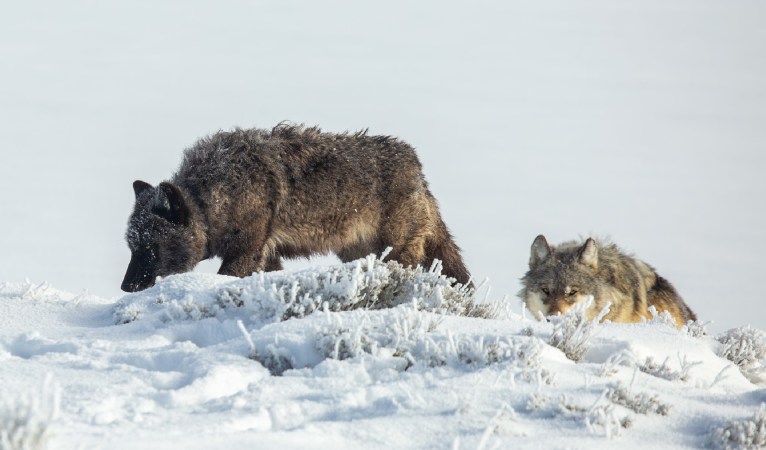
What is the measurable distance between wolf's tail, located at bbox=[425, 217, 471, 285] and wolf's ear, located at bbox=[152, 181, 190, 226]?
135 inches

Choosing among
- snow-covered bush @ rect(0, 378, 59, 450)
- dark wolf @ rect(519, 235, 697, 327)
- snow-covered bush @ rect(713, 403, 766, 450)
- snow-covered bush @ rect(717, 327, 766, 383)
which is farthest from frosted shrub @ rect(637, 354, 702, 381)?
dark wolf @ rect(519, 235, 697, 327)

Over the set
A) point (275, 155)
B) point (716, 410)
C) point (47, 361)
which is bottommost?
point (716, 410)

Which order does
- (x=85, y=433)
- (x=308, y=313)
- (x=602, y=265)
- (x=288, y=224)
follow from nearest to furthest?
(x=85, y=433)
(x=308, y=313)
(x=602, y=265)
(x=288, y=224)

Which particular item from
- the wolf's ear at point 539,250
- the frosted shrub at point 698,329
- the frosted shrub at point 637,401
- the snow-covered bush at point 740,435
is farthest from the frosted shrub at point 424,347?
the wolf's ear at point 539,250

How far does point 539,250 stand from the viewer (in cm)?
1209

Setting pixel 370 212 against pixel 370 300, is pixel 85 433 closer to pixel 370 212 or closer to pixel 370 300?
pixel 370 300

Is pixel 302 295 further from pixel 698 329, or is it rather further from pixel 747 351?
pixel 747 351

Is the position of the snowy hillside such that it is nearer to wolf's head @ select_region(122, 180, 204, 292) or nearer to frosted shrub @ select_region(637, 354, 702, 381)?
frosted shrub @ select_region(637, 354, 702, 381)

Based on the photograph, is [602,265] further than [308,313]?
Yes

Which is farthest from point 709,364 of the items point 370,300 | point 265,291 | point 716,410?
point 265,291

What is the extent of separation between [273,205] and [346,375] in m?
7.17

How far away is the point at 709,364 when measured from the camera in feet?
23.9

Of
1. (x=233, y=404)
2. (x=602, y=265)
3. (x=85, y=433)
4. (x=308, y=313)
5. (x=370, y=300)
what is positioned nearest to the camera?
(x=85, y=433)

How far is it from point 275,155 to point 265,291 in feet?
19.1
